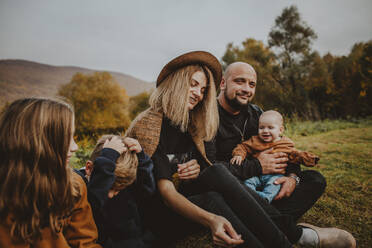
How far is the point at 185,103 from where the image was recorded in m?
2.16

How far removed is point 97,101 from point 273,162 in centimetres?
2391

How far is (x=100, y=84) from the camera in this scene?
24.2m

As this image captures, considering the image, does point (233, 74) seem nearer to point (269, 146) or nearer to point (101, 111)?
point (269, 146)

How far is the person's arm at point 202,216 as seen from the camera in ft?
4.82

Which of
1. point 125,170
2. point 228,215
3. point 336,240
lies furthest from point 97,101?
point 336,240

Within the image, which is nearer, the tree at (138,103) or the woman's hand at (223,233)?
the woman's hand at (223,233)

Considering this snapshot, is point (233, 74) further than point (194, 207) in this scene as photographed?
Yes

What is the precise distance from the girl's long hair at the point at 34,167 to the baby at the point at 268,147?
1818 mm

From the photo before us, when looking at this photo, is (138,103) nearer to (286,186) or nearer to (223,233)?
(286,186)

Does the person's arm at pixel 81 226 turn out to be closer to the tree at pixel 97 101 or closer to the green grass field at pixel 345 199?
the green grass field at pixel 345 199

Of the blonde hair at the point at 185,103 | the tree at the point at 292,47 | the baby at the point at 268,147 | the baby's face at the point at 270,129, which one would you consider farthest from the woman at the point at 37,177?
the tree at the point at 292,47

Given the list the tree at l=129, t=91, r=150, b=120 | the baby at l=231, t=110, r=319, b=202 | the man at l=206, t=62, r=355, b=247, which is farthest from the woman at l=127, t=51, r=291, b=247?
the tree at l=129, t=91, r=150, b=120

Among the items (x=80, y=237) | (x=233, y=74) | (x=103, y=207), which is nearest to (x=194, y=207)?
(x=103, y=207)

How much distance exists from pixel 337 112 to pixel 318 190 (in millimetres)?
20400
